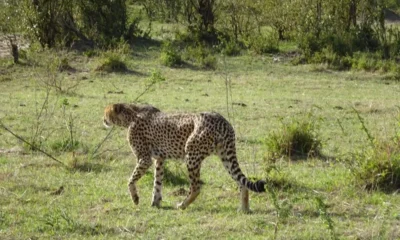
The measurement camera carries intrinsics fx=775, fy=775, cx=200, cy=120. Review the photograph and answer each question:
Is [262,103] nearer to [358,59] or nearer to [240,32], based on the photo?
[358,59]

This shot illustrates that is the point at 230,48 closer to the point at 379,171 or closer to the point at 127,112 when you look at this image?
the point at 127,112

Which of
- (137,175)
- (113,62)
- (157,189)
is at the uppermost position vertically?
(137,175)

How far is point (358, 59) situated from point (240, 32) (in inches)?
208

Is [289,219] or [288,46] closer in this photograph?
[289,219]

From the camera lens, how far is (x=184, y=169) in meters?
9.01

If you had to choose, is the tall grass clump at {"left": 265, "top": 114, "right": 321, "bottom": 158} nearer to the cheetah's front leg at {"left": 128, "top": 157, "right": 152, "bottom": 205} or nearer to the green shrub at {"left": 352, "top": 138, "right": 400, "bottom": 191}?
the green shrub at {"left": 352, "top": 138, "right": 400, "bottom": 191}

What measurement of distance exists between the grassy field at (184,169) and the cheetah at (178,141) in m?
0.26

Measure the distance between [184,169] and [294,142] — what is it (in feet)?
5.43

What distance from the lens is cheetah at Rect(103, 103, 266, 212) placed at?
7258mm

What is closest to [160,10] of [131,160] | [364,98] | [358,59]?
[358,59]

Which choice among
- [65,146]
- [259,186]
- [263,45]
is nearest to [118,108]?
[259,186]

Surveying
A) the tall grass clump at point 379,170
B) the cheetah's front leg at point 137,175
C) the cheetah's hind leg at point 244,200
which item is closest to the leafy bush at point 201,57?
the tall grass clump at point 379,170

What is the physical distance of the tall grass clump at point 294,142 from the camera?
32.0ft

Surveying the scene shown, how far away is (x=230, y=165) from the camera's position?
740cm
